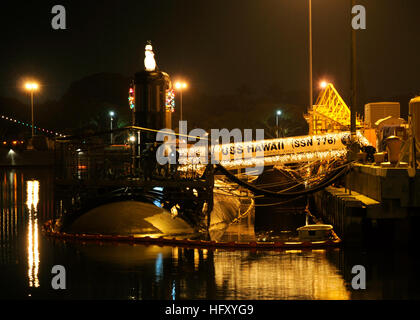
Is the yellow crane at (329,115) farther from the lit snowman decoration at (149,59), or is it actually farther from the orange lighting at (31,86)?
the orange lighting at (31,86)

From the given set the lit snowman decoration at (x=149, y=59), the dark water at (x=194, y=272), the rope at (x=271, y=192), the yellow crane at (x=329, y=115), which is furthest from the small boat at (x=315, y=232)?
the yellow crane at (x=329, y=115)

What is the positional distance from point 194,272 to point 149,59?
373 inches

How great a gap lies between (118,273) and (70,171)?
25.1ft

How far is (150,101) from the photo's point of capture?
65.4 ft

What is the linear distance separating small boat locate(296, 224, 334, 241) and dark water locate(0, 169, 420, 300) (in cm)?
184

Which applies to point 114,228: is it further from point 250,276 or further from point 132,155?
point 250,276

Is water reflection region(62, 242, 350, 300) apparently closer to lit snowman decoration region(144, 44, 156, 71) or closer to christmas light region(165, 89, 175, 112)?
christmas light region(165, 89, 175, 112)

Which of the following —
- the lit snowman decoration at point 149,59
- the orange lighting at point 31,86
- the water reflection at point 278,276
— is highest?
the orange lighting at point 31,86

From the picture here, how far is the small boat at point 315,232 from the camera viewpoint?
1823cm

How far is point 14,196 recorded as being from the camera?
33938 millimetres

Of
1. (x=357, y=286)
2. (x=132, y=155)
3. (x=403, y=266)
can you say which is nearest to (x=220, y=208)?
(x=132, y=155)

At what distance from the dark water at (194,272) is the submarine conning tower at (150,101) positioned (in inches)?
187
